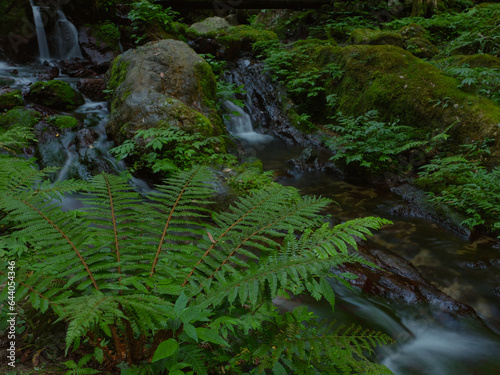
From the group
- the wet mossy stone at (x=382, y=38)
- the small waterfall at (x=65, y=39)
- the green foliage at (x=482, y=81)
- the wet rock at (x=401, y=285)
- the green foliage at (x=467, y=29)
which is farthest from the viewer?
the small waterfall at (x=65, y=39)

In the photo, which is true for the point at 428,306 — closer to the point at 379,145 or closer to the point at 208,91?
the point at 379,145

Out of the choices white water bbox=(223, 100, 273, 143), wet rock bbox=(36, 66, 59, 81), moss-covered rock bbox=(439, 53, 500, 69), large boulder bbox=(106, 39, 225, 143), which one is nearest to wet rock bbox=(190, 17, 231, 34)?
white water bbox=(223, 100, 273, 143)

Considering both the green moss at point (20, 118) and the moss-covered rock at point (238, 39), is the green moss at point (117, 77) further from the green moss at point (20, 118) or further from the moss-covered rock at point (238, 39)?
the moss-covered rock at point (238, 39)

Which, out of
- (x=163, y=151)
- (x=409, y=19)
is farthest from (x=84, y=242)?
(x=409, y=19)

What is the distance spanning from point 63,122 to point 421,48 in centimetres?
988

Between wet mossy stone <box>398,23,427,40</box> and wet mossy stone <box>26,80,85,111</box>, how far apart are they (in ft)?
33.2

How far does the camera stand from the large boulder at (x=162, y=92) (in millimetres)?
5547

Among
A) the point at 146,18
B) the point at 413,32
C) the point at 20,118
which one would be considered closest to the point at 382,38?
the point at 413,32

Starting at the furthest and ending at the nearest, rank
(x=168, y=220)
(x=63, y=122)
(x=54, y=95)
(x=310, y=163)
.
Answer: (x=310, y=163)
(x=54, y=95)
(x=63, y=122)
(x=168, y=220)

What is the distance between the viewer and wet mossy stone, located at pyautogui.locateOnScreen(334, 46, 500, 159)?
562cm

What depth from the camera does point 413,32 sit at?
9.83 m

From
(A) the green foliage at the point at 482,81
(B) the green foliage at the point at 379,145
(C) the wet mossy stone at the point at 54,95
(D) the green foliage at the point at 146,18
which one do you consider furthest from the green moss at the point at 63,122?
(A) the green foliage at the point at 482,81

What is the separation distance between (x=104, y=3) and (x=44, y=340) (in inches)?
509

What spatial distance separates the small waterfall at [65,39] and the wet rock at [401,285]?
1164 centimetres
